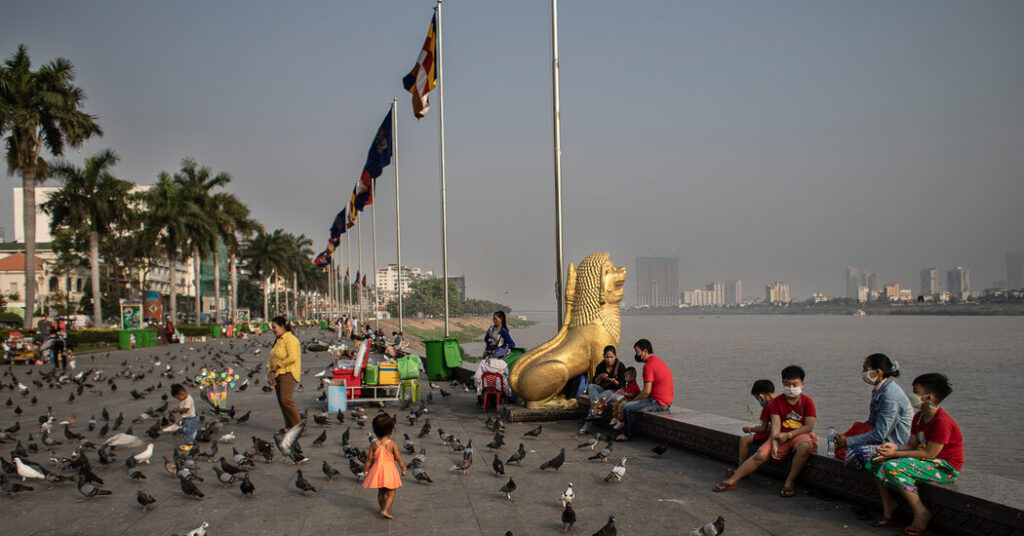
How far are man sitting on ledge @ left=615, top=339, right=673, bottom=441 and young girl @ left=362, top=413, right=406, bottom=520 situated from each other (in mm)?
3723

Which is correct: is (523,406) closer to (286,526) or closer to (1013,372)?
(286,526)

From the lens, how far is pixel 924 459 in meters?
5.11

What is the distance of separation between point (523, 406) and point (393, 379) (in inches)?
105

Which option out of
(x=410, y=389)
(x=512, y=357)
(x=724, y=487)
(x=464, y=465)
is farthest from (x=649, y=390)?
(x=410, y=389)

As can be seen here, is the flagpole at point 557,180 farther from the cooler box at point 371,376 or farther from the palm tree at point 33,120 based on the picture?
the palm tree at point 33,120

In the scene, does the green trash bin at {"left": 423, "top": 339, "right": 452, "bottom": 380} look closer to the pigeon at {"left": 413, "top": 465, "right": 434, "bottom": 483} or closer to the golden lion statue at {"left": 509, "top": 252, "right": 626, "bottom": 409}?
the golden lion statue at {"left": 509, "top": 252, "right": 626, "bottom": 409}

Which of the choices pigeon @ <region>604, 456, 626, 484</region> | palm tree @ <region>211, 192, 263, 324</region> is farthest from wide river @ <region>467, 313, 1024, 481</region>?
palm tree @ <region>211, 192, 263, 324</region>

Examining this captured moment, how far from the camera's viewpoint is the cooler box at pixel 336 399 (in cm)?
1182

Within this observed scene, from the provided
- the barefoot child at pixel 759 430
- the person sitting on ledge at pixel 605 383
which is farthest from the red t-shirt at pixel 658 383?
the barefoot child at pixel 759 430

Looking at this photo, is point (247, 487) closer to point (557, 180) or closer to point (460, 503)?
point (460, 503)

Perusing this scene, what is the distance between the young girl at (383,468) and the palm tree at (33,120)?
29129mm

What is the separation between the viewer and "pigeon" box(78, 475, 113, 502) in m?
6.54

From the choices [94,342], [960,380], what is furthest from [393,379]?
[960,380]

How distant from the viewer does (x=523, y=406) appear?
10688 millimetres
